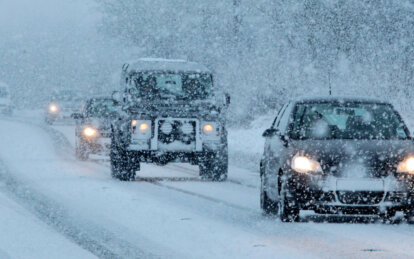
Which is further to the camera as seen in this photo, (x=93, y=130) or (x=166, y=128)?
(x=93, y=130)

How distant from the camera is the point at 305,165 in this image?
433 inches

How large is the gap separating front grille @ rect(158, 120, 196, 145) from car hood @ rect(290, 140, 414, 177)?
256 inches

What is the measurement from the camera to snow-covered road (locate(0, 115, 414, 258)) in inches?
358

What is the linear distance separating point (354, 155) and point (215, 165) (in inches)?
288

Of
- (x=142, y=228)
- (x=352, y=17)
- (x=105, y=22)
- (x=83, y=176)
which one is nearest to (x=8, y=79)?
(x=105, y=22)

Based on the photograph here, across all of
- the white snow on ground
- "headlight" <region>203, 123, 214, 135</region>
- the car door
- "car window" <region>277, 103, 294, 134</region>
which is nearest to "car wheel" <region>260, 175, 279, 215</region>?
the car door

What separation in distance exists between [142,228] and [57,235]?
0.99 metres

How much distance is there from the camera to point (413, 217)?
36.9 ft

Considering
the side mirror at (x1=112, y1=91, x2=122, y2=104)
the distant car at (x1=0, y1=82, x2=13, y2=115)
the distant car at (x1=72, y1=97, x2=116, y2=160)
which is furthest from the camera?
the distant car at (x1=0, y1=82, x2=13, y2=115)

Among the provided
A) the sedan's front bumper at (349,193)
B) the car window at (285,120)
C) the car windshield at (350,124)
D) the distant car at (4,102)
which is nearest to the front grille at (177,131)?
the car window at (285,120)

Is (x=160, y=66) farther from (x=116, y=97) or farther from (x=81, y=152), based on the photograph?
(x=81, y=152)

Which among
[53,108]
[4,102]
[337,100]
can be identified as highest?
[4,102]

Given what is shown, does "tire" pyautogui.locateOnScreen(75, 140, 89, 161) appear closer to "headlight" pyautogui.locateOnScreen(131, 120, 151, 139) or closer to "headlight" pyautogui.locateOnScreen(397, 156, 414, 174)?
"headlight" pyautogui.locateOnScreen(131, 120, 151, 139)

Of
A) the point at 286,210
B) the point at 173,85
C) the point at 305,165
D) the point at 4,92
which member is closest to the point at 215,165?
the point at 173,85
